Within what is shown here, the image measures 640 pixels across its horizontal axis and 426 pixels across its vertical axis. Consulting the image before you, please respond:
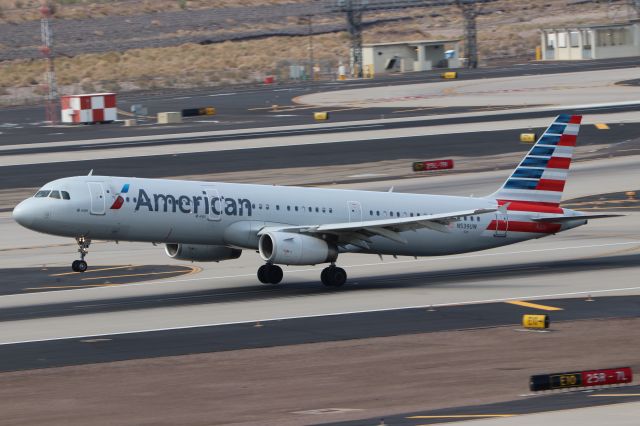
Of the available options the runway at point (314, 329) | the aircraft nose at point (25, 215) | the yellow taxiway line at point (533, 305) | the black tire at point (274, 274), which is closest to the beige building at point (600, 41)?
the runway at point (314, 329)

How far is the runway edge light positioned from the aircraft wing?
7.76 m

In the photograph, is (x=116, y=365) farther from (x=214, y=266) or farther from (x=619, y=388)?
(x=214, y=266)

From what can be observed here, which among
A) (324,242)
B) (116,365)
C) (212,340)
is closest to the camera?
(116,365)

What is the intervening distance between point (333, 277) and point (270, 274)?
270cm

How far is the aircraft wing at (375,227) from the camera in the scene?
48.3 m

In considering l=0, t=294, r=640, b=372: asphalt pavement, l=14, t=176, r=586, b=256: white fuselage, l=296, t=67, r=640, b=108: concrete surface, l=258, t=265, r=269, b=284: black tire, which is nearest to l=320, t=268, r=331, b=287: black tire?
l=14, t=176, r=586, b=256: white fuselage

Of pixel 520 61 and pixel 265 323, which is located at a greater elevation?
pixel 520 61

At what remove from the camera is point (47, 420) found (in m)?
29.8

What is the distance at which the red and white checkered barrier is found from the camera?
126 metres

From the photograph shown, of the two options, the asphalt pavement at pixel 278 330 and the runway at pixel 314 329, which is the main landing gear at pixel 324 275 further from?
the asphalt pavement at pixel 278 330

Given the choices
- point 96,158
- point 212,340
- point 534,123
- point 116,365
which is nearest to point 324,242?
point 212,340

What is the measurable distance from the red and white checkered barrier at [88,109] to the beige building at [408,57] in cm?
6528

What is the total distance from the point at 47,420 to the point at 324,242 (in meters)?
20.3

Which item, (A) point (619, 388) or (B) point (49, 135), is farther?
(B) point (49, 135)
